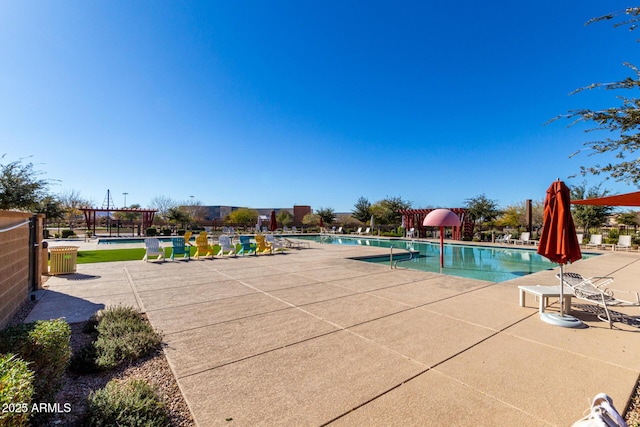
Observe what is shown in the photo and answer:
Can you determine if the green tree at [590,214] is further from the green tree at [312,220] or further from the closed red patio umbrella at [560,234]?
the green tree at [312,220]

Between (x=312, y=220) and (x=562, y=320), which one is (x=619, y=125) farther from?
(x=312, y=220)

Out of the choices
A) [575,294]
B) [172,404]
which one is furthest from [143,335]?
[575,294]

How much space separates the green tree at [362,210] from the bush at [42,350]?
33.4 meters

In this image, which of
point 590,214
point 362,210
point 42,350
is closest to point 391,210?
point 362,210

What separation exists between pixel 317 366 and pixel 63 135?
810 inches

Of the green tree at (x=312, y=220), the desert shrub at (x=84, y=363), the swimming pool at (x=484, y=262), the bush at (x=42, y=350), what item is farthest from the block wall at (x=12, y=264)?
the green tree at (x=312, y=220)

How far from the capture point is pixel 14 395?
1.72 meters

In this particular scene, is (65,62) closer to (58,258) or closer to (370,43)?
(58,258)

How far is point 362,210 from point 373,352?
106 feet

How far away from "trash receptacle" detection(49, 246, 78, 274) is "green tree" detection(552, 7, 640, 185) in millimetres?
12215

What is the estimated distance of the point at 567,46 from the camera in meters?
12.5

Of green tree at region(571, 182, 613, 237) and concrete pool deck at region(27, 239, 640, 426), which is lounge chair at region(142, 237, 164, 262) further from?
green tree at region(571, 182, 613, 237)

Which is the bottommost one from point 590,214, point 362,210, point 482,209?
point 590,214

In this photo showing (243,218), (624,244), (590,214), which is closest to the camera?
(624,244)
